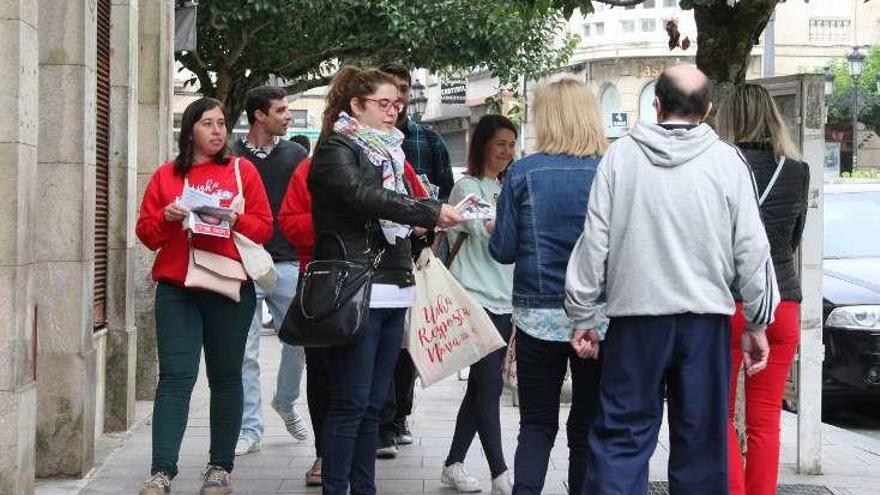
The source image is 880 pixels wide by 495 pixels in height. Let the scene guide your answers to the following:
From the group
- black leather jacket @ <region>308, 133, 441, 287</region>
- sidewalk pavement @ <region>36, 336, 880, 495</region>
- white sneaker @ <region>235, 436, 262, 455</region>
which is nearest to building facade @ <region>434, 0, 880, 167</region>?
sidewalk pavement @ <region>36, 336, 880, 495</region>

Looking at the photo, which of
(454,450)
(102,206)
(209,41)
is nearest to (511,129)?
(454,450)

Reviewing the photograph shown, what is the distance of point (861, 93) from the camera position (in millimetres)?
49750

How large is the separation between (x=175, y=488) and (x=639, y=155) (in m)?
3.31

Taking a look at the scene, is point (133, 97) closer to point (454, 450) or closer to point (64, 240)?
point (64, 240)

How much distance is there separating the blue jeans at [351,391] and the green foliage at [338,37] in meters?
14.8

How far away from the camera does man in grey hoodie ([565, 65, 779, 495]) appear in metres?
5.36

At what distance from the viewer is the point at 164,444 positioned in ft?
23.3

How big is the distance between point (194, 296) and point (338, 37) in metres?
16.5

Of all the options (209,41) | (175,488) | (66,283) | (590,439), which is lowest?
(175,488)

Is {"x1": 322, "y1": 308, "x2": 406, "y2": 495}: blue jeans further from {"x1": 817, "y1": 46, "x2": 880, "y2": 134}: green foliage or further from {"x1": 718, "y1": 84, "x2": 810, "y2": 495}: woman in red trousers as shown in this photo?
{"x1": 817, "y1": 46, "x2": 880, "y2": 134}: green foliage

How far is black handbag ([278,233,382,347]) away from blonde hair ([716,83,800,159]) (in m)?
1.59

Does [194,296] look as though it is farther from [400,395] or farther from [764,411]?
[764,411]

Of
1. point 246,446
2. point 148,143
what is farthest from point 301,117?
point 246,446

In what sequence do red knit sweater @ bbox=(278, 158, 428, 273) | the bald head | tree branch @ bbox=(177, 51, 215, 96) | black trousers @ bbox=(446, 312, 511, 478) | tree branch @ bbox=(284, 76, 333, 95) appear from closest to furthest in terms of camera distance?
the bald head, red knit sweater @ bbox=(278, 158, 428, 273), black trousers @ bbox=(446, 312, 511, 478), tree branch @ bbox=(177, 51, 215, 96), tree branch @ bbox=(284, 76, 333, 95)
